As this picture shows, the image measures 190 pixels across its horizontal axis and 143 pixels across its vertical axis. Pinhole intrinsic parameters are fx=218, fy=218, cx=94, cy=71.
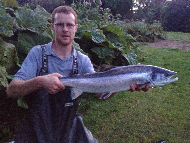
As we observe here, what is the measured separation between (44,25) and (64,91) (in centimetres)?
231

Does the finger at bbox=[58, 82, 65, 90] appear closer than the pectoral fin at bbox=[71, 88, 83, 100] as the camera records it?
Yes

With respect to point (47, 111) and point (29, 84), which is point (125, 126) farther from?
point (29, 84)

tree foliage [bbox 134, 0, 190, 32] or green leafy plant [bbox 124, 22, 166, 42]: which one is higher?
tree foliage [bbox 134, 0, 190, 32]

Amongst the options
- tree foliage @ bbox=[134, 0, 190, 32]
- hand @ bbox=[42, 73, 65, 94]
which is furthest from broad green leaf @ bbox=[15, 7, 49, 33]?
tree foliage @ bbox=[134, 0, 190, 32]

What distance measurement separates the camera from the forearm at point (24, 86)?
259cm

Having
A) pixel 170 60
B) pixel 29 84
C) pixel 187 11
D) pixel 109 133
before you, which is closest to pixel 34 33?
pixel 29 84

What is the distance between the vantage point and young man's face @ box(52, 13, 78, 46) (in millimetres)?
2938

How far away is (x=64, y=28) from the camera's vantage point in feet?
9.64

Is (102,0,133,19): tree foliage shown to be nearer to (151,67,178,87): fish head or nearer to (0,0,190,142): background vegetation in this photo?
(0,0,190,142): background vegetation

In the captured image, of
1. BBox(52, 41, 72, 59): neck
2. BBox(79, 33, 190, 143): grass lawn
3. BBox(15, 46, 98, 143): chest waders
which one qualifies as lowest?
BBox(79, 33, 190, 143): grass lawn

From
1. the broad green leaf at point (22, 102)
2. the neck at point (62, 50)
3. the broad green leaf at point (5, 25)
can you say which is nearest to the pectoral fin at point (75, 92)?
the neck at point (62, 50)

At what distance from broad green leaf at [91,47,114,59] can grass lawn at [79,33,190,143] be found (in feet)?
3.80

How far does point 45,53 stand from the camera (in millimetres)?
2928

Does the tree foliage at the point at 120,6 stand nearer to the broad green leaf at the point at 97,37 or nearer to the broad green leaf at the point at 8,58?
the broad green leaf at the point at 97,37
